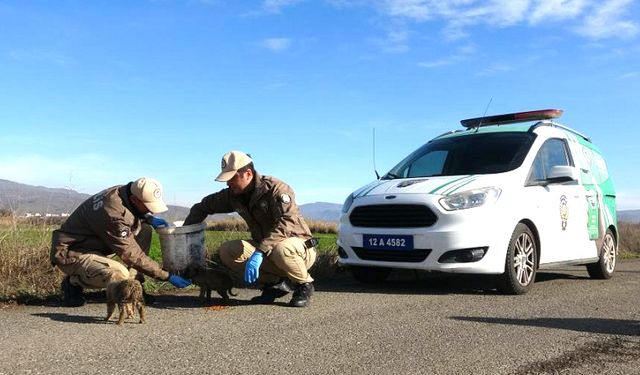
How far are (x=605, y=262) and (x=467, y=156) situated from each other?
9.90 feet

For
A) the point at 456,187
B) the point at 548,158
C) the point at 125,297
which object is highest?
the point at 548,158

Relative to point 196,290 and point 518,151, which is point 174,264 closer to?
point 196,290

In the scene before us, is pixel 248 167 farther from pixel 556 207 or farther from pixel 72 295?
pixel 556 207

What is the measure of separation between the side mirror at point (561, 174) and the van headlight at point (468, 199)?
45.1 inches

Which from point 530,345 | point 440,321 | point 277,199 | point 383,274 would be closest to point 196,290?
point 277,199

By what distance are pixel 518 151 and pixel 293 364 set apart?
4.91 meters

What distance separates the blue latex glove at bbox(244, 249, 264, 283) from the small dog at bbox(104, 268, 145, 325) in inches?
40.2

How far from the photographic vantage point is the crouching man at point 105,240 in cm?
542

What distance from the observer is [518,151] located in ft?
25.4

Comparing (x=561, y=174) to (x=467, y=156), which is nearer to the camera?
(x=561, y=174)

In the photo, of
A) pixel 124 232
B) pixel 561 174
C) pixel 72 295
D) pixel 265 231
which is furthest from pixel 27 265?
pixel 561 174

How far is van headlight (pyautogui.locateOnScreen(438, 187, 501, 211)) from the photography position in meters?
6.87

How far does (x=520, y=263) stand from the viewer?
7.21m

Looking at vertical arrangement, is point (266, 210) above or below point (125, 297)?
above
